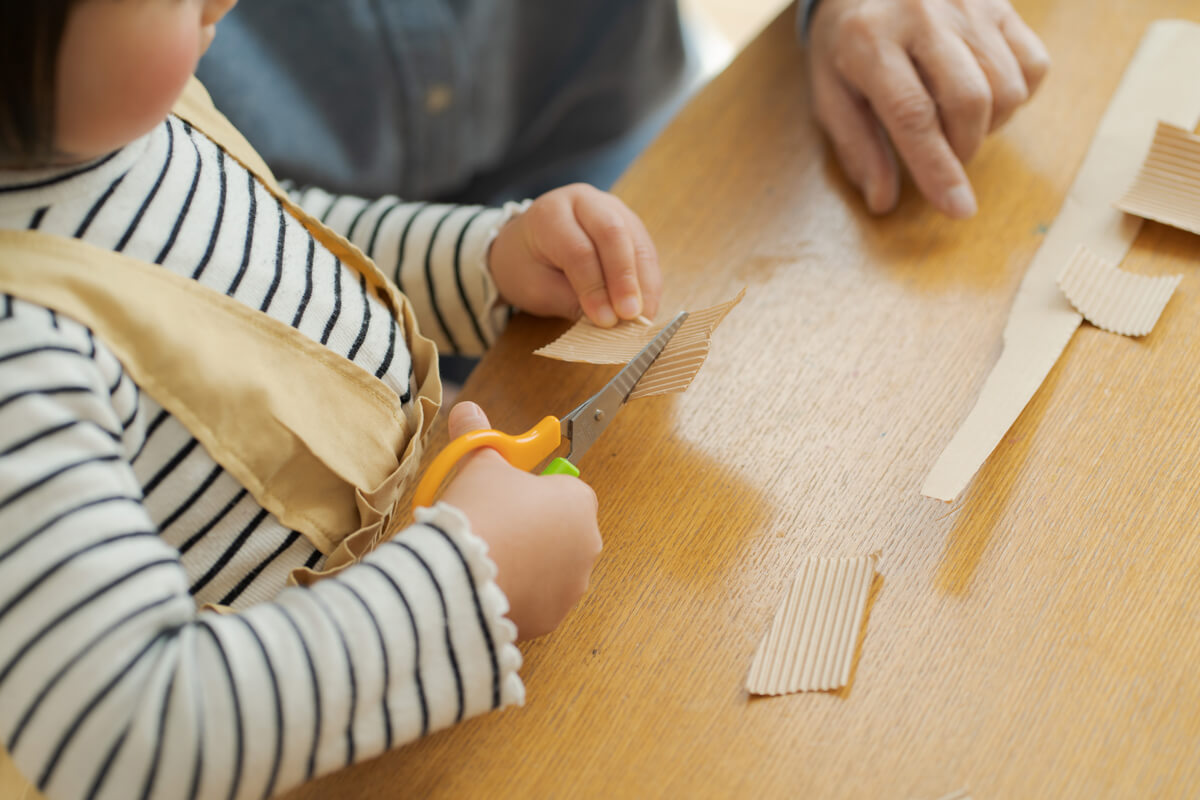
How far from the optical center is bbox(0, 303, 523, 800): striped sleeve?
0.37m

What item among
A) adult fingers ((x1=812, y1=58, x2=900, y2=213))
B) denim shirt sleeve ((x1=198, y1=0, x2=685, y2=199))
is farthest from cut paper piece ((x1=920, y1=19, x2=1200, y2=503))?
denim shirt sleeve ((x1=198, y1=0, x2=685, y2=199))

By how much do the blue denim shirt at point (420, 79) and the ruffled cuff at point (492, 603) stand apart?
0.62 meters

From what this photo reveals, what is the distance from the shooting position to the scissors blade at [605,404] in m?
0.55

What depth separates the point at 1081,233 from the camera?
26.3 inches

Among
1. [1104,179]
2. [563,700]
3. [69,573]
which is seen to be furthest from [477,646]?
[1104,179]

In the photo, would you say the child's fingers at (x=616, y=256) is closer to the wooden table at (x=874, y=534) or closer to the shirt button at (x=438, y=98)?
the wooden table at (x=874, y=534)

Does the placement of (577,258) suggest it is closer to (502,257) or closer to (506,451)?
(502,257)

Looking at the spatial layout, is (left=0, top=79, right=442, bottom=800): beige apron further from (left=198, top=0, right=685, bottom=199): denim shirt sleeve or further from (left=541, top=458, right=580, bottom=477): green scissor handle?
(left=198, top=0, right=685, bottom=199): denim shirt sleeve

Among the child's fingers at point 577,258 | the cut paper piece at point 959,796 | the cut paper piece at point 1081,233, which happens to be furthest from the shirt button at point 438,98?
the cut paper piece at point 959,796

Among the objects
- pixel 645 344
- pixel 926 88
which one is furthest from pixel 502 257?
pixel 926 88

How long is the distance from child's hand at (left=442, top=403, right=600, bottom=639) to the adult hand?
15.3 inches

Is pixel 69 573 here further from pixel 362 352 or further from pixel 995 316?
pixel 995 316

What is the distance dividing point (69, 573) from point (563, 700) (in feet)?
0.76

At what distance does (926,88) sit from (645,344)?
35 centimetres
